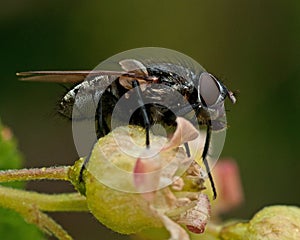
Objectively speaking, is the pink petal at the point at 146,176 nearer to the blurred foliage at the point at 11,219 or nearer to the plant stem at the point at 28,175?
the plant stem at the point at 28,175

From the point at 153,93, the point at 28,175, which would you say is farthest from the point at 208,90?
the point at 28,175

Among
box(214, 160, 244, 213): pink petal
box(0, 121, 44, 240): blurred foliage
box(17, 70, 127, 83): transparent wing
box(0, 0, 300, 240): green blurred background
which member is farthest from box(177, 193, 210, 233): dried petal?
box(0, 0, 300, 240): green blurred background

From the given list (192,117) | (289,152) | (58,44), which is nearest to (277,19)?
(289,152)

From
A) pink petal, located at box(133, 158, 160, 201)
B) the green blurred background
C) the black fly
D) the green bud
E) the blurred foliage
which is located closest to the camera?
Answer: pink petal, located at box(133, 158, 160, 201)

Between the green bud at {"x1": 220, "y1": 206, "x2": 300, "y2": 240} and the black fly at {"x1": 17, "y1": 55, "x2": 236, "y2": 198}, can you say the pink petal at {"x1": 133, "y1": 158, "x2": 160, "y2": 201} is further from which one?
the green bud at {"x1": 220, "y1": 206, "x2": 300, "y2": 240}

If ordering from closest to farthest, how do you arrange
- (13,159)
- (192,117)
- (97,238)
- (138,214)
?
(138,214), (192,117), (13,159), (97,238)

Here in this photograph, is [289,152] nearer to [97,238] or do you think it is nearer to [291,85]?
[291,85]
